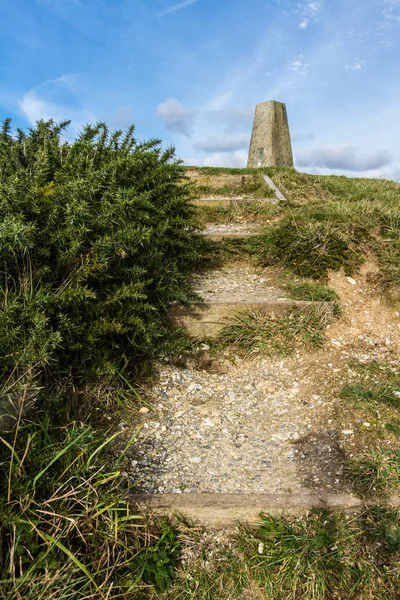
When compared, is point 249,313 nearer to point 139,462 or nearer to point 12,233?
point 139,462

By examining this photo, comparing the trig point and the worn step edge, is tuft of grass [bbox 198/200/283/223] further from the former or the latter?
the trig point

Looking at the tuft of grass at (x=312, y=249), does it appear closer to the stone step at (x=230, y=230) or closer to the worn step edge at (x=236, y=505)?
the stone step at (x=230, y=230)

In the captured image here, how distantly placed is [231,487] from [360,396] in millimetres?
1349

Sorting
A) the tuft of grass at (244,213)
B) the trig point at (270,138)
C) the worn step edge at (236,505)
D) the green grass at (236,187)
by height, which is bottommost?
the worn step edge at (236,505)

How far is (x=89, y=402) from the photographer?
10.0ft

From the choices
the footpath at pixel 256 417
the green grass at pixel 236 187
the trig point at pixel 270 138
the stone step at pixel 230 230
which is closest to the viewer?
the footpath at pixel 256 417

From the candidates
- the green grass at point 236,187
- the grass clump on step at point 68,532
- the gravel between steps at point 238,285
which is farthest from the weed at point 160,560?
the green grass at point 236,187

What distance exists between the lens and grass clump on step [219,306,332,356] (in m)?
4.00

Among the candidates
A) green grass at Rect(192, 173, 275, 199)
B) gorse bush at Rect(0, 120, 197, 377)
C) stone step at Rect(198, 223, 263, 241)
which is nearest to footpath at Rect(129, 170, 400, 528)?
gorse bush at Rect(0, 120, 197, 377)

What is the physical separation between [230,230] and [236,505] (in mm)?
4462

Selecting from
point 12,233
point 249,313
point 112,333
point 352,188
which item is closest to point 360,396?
point 249,313

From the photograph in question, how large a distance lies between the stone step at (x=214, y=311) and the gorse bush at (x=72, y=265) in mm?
274

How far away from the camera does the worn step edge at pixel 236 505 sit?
244 cm

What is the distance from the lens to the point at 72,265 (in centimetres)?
308
